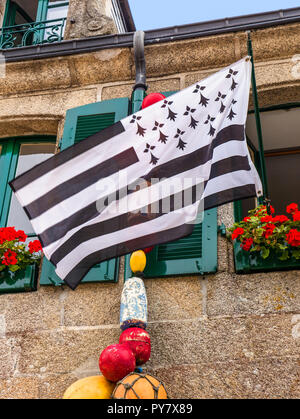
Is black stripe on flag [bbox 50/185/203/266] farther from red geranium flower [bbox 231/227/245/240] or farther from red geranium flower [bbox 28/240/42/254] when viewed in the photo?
red geranium flower [bbox 28/240/42/254]

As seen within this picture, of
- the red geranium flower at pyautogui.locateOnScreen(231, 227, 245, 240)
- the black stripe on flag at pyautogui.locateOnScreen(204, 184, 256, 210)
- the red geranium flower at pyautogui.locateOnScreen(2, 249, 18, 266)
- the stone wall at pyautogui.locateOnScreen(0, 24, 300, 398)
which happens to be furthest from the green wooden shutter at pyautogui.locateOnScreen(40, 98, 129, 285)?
the black stripe on flag at pyautogui.locateOnScreen(204, 184, 256, 210)

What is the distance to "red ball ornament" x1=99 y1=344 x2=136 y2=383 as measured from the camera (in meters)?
3.98

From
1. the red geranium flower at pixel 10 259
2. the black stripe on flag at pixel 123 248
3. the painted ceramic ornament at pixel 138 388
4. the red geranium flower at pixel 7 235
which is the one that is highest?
the red geranium flower at pixel 7 235

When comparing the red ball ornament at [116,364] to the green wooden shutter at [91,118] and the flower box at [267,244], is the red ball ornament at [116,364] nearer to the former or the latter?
the flower box at [267,244]

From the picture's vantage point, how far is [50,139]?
672 centimetres

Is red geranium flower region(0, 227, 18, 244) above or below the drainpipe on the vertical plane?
below

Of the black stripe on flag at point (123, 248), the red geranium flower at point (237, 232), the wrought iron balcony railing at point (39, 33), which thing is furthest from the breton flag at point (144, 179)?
the wrought iron balcony railing at point (39, 33)

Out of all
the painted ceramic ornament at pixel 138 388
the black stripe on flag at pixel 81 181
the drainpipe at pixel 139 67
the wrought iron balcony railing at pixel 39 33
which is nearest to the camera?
the painted ceramic ornament at pixel 138 388

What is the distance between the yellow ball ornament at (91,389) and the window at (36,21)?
4.44 meters

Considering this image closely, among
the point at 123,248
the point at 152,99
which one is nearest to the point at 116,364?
the point at 123,248

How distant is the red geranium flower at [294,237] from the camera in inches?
186

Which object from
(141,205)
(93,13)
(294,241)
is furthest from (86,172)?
(93,13)

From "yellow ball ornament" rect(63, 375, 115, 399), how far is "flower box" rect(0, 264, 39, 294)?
1.38 m
